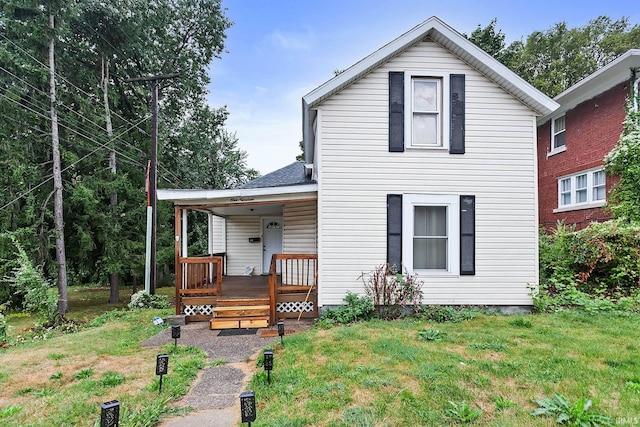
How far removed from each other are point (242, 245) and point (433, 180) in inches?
280

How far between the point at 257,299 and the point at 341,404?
4.07 meters

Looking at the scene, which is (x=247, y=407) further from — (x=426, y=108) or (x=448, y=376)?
(x=426, y=108)

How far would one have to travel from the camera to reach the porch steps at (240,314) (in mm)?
6496

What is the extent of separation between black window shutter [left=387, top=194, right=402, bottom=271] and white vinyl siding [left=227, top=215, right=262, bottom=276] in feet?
18.7

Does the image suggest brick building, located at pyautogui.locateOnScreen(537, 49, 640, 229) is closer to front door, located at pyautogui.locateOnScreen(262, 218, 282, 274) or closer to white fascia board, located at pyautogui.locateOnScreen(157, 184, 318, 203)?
white fascia board, located at pyautogui.locateOnScreen(157, 184, 318, 203)

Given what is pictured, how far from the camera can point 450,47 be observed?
22.4 feet

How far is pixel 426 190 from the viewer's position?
270 inches

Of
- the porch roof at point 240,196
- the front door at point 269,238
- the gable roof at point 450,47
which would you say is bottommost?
the front door at point 269,238

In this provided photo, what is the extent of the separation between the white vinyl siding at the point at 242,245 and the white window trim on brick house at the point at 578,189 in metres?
11.3

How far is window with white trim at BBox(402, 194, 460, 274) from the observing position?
6.81 m

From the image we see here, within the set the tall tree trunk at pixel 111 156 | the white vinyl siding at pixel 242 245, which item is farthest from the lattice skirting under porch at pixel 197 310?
the tall tree trunk at pixel 111 156

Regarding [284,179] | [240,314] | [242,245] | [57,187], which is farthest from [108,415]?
[57,187]

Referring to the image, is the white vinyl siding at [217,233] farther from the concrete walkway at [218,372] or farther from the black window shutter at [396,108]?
the black window shutter at [396,108]

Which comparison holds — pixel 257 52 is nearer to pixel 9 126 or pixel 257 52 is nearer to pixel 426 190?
pixel 9 126
